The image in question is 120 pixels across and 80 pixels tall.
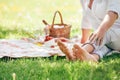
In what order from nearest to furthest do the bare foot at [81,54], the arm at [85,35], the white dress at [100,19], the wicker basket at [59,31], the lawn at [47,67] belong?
the lawn at [47,67], the bare foot at [81,54], the white dress at [100,19], the arm at [85,35], the wicker basket at [59,31]

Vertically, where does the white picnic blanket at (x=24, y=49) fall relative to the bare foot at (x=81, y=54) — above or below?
below

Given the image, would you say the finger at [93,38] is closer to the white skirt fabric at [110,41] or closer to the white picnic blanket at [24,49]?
the white skirt fabric at [110,41]

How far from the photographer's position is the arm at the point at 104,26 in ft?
13.3

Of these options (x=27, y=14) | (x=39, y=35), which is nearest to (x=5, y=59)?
(x=39, y=35)

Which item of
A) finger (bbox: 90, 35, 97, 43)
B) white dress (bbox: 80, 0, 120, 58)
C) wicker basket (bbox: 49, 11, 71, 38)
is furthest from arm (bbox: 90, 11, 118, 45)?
wicker basket (bbox: 49, 11, 71, 38)

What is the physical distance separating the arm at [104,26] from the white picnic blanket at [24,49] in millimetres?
490

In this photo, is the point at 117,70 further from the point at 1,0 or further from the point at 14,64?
the point at 1,0

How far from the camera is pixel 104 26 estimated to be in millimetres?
4121

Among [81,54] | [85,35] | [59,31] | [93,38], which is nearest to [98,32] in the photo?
[93,38]

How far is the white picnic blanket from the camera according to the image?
4.38 metres

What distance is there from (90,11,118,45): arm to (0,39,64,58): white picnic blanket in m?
0.49

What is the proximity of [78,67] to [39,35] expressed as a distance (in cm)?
203

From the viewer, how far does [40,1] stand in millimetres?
9852

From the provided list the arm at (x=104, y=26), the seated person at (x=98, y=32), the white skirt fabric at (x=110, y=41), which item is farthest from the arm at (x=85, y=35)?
the arm at (x=104, y=26)
